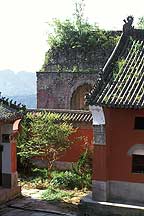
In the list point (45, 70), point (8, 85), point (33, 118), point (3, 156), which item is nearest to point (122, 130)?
point (3, 156)

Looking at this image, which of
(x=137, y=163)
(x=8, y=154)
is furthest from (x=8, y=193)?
(x=137, y=163)

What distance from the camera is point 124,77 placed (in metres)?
15.2

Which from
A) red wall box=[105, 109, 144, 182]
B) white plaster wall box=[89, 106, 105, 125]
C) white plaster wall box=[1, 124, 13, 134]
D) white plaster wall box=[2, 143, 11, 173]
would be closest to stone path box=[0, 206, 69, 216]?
white plaster wall box=[2, 143, 11, 173]

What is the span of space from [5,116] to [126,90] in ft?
13.5

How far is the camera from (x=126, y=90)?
576 inches

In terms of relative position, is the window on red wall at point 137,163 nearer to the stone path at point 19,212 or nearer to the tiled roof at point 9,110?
the stone path at point 19,212

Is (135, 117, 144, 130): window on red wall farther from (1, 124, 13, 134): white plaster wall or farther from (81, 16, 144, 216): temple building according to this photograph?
(1, 124, 13, 134): white plaster wall

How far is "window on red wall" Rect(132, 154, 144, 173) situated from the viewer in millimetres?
14531

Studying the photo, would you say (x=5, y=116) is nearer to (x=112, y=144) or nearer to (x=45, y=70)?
(x=112, y=144)

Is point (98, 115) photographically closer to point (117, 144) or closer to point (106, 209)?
point (117, 144)

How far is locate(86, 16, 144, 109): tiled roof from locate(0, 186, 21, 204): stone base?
450 centimetres

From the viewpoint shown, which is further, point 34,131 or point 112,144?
point 34,131

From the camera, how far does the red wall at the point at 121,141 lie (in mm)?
14477

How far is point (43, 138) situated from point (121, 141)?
4.66 metres
